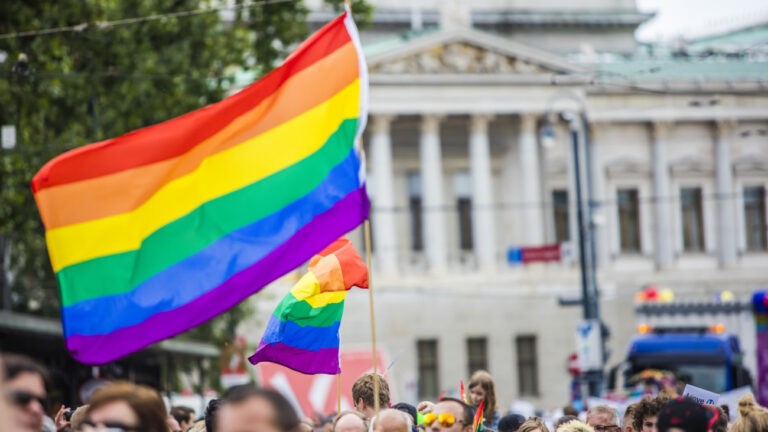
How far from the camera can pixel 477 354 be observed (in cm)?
5872

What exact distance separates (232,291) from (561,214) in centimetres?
5554

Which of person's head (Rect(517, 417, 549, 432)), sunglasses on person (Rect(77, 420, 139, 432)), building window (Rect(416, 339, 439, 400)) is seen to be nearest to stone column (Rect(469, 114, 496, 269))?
building window (Rect(416, 339, 439, 400))

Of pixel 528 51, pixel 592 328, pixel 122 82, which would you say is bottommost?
pixel 592 328

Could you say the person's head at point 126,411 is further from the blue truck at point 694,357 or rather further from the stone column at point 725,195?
the stone column at point 725,195

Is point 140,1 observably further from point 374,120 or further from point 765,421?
point 374,120

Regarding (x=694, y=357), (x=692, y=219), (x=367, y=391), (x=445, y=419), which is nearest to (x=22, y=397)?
(x=445, y=419)

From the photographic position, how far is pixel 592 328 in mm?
31484

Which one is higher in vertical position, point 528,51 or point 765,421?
point 528,51

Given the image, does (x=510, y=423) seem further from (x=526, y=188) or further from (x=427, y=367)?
(x=526, y=188)

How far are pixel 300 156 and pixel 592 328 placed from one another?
22.4 meters

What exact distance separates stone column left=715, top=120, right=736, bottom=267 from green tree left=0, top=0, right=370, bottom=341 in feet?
119

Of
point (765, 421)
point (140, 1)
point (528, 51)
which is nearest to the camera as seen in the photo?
point (765, 421)

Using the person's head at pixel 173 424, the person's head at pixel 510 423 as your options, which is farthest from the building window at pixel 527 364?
the person's head at pixel 510 423

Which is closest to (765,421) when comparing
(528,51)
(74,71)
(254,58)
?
(74,71)
